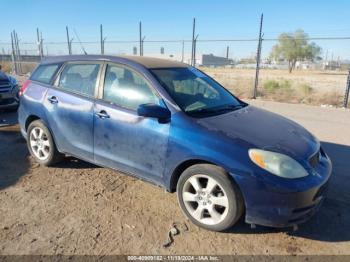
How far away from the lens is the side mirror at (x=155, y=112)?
11.7 ft

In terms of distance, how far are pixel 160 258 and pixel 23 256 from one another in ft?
3.93

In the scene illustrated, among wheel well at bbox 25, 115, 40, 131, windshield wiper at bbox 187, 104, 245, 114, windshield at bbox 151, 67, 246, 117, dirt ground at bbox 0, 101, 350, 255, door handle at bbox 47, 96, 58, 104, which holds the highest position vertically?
windshield at bbox 151, 67, 246, 117

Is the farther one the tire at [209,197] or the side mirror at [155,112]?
the side mirror at [155,112]

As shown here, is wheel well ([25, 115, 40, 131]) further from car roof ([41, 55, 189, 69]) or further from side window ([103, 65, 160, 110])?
side window ([103, 65, 160, 110])

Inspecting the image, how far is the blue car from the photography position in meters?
3.16

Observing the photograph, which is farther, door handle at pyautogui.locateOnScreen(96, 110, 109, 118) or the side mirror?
door handle at pyautogui.locateOnScreen(96, 110, 109, 118)

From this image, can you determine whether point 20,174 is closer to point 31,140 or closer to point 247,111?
point 31,140

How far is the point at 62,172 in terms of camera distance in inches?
193

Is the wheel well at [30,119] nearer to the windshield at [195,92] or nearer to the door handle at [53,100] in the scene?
the door handle at [53,100]

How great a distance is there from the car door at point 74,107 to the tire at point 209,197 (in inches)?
59.4

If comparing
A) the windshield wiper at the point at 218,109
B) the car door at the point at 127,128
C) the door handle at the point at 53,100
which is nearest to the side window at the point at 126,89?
the car door at the point at 127,128

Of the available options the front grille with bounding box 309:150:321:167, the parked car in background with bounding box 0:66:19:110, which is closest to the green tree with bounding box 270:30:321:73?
the parked car in background with bounding box 0:66:19:110

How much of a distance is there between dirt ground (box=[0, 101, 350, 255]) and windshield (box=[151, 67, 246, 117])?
3.84 feet

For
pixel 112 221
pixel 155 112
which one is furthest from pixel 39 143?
pixel 155 112
